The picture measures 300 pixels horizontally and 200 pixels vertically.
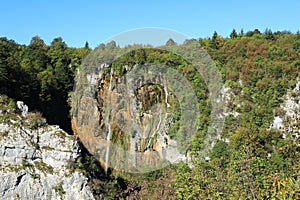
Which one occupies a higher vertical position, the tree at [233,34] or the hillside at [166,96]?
the tree at [233,34]

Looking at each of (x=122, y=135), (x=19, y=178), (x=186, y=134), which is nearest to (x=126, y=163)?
(x=122, y=135)

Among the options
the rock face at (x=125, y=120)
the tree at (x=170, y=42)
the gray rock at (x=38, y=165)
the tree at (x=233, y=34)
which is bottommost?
the gray rock at (x=38, y=165)

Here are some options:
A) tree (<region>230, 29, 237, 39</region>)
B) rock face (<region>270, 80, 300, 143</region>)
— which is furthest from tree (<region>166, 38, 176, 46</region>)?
rock face (<region>270, 80, 300, 143</region>)

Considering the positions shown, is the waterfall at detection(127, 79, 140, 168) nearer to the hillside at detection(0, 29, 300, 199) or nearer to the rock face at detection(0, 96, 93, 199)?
the hillside at detection(0, 29, 300, 199)

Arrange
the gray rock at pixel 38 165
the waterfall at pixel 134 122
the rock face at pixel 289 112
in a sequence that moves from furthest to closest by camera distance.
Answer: the waterfall at pixel 134 122 → the rock face at pixel 289 112 → the gray rock at pixel 38 165

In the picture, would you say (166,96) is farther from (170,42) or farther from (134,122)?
(170,42)

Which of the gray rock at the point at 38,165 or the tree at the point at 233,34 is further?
the tree at the point at 233,34

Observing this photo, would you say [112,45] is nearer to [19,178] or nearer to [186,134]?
[186,134]

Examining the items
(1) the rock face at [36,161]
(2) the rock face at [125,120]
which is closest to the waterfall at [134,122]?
(2) the rock face at [125,120]

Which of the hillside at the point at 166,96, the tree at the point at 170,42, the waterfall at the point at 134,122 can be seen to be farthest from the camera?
the tree at the point at 170,42

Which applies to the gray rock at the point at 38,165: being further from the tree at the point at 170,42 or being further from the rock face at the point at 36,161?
the tree at the point at 170,42
